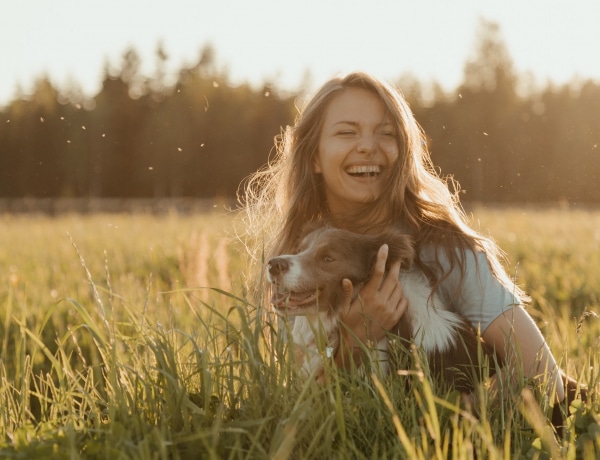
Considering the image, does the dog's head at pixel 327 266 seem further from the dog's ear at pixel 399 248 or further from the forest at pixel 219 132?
the forest at pixel 219 132

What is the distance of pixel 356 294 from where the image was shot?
12.0 feet

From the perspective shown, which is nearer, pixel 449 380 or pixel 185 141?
pixel 449 380

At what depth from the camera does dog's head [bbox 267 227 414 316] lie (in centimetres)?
341

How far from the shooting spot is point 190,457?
2.50 metres

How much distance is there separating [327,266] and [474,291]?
0.78 meters

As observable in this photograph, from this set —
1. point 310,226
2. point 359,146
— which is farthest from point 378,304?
point 359,146

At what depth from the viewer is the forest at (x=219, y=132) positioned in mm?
39625

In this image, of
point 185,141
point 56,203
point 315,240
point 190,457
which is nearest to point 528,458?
point 190,457

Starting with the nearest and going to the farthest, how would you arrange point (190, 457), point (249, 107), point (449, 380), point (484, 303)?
1. point (190, 457)
2. point (449, 380)
3. point (484, 303)
4. point (249, 107)

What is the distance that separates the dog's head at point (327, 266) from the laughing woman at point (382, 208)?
0.28ft

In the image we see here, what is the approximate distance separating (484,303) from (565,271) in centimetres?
484

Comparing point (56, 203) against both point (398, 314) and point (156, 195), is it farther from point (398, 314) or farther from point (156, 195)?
point (398, 314)

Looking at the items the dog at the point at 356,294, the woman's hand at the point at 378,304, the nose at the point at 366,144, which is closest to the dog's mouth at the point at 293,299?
the dog at the point at 356,294

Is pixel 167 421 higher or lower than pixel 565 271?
higher
